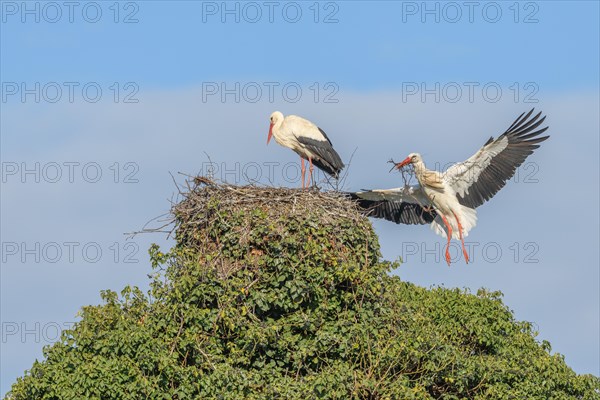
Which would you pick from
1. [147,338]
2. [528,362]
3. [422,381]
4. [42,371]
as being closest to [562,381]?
[528,362]

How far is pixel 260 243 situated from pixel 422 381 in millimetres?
2447

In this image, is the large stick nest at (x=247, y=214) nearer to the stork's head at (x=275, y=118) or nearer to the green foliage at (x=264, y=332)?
the green foliage at (x=264, y=332)

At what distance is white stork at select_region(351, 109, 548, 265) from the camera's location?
18188mm

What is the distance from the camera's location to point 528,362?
15930 millimetres

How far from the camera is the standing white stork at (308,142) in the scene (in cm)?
1734

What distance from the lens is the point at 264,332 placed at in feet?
44.9

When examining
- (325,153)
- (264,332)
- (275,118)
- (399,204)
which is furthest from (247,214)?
(399,204)

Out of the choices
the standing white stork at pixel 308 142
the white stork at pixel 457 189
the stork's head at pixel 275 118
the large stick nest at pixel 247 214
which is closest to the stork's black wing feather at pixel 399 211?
the white stork at pixel 457 189

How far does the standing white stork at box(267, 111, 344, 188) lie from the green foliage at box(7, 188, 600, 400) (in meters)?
2.64

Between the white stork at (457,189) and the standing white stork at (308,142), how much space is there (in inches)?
53.4

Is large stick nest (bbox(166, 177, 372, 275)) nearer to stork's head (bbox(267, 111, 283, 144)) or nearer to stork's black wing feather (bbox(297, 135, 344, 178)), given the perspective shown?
A: stork's black wing feather (bbox(297, 135, 344, 178))

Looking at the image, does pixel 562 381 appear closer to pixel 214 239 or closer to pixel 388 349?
pixel 388 349

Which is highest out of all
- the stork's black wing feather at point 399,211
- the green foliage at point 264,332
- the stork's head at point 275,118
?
the stork's head at point 275,118

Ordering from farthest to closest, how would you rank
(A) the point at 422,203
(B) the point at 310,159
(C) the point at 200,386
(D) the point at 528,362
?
1. (A) the point at 422,203
2. (B) the point at 310,159
3. (D) the point at 528,362
4. (C) the point at 200,386
